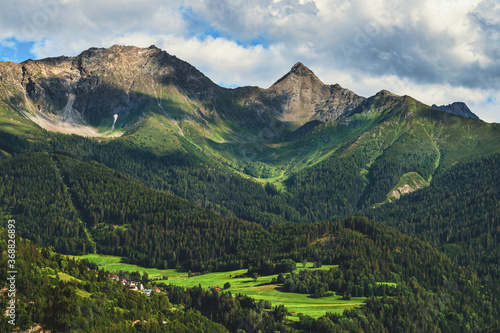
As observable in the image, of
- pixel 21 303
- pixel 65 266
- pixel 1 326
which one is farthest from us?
pixel 65 266

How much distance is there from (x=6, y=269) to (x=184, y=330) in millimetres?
58532

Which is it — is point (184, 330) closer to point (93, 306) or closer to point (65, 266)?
point (93, 306)

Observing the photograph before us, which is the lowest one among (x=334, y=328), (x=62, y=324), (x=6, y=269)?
(x=334, y=328)

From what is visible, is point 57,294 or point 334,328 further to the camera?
point 334,328

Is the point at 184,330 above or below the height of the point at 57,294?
below

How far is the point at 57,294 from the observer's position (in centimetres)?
15012

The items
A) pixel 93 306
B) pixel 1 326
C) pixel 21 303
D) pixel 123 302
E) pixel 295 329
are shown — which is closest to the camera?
pixel 1 326

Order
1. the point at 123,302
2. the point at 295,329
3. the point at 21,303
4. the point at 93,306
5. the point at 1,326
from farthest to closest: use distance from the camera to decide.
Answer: the point at 295,329
the point at 123,302
the point at 93,306
the point at 21,303
the point at 1,326

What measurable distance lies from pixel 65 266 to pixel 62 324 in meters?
42.8

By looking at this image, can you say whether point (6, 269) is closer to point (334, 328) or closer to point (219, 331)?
point (219, 331)

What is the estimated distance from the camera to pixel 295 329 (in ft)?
641

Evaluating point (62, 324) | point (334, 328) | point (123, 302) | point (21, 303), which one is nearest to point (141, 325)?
point (123, 302)

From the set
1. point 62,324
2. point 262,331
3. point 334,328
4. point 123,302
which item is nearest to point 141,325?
point 123,302

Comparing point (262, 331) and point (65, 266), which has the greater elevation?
point (65, 266)
